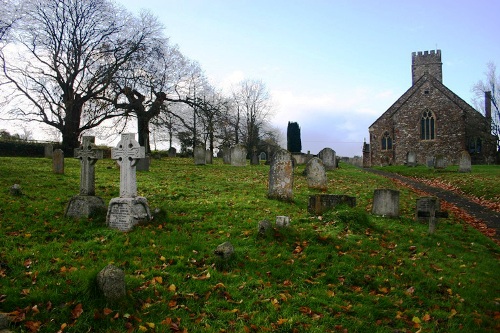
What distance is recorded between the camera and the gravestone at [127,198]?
7.43 meters

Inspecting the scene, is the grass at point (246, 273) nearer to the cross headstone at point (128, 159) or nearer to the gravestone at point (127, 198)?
the gravestone at point (127, 198)

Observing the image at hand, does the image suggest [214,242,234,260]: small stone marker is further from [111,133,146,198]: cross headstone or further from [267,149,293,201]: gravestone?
[267,149,293,201]: gravestone

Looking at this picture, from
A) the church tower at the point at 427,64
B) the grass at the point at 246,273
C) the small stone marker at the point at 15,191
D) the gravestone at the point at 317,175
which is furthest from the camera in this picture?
the church tower at the point at 427,64

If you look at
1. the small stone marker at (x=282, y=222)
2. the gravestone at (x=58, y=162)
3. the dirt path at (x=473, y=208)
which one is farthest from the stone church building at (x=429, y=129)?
the small stone marker at (x=282, y=222)

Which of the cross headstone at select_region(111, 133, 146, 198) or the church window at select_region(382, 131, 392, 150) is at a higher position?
the church window at select_region(382, 131, 392, 150)

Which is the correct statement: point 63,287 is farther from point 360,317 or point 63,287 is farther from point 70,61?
point 70,61

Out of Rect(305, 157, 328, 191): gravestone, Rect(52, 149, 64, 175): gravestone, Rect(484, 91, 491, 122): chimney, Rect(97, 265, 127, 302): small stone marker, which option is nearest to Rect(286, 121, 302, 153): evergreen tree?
Rect(484, 91, 491, 122): chimney

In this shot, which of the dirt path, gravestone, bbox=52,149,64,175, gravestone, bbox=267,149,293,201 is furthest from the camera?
gravestone, bbox=52,149,64,175

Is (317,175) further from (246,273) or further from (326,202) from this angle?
(246,273)

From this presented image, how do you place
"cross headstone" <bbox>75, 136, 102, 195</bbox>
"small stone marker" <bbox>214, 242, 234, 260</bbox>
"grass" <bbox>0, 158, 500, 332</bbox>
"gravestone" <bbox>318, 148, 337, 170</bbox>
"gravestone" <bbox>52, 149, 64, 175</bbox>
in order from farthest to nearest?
"gravestone" <bbox>318, 148, 337, 170</bbox> < "gravestone" <bbox>52, 149, 64, 175</bbox> < "cross headstone" <bbox>75, 136, 102, 195</bbox> < "small stone marker" <bbox>214, 242, 234, 260</bbox> < "grass" <bbox>0, 158, 500, 332</bbox>

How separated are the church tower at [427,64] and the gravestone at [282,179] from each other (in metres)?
47.1

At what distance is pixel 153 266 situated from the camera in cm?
563

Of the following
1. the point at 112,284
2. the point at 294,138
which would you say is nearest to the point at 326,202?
the point at 112,284

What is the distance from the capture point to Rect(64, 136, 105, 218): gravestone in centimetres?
793
